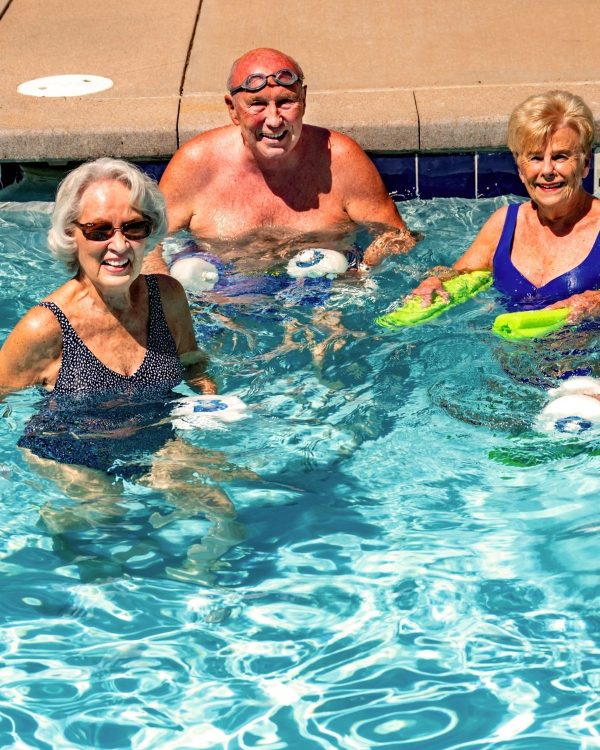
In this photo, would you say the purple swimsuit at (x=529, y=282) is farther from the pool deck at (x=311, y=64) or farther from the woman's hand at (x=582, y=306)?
the pool deck at (x=311, y=64)

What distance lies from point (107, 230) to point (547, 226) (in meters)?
→ 2.11

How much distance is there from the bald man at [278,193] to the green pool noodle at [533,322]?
1080 mm

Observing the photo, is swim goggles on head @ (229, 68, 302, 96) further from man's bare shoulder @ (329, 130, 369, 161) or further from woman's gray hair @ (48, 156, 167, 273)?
woman's gray hair @ (48, 156, 167, 273)

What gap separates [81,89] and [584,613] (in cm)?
454

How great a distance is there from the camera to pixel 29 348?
13.7ft

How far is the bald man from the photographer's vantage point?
20.0 feet

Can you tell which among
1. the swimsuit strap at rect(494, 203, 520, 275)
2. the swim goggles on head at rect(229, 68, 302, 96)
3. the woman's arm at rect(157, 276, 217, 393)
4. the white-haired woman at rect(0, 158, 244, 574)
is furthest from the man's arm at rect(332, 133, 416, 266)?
the white-haired woman at rect(0, 158, 244, 574)

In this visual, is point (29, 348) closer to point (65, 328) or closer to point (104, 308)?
point (65, 328)

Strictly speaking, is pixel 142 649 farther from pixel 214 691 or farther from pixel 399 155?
pixel 399 155

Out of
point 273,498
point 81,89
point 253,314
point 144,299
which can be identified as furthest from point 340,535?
point 81,89

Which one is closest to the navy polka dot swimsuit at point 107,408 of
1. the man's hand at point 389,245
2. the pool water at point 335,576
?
the pool water at point 335,576

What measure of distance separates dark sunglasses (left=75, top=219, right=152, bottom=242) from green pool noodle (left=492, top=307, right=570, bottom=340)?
5.42ft

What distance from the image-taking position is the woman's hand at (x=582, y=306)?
16.7 feet

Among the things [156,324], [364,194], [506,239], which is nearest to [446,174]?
[364,194]
